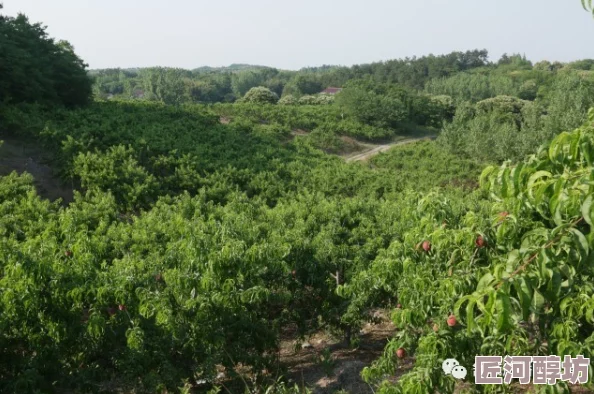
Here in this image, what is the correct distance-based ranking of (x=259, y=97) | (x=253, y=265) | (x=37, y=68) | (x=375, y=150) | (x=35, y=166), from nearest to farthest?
(x=253, y=265)
(x=35, y=166)
(x=37, y=68)
(x=375, y=150)
(x=259, y=97)

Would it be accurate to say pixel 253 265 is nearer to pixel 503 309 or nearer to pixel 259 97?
pixel 503 309

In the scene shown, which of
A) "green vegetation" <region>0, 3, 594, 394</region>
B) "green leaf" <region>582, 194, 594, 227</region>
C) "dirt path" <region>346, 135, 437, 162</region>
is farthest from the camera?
"dirt path" <region>346, 135, 437, 162</region>

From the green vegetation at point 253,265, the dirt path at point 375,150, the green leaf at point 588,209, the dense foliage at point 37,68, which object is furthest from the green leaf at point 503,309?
the dirt path at point 375,150

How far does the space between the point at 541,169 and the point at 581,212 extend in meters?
0.49

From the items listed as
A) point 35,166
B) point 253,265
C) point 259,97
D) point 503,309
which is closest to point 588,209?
point 503,309

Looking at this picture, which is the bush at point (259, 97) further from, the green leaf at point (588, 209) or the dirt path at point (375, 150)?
the green leaf at point (588, 209)

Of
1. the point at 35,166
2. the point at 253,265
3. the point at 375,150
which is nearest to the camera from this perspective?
the point at 253,265

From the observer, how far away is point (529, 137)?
85.1 ft

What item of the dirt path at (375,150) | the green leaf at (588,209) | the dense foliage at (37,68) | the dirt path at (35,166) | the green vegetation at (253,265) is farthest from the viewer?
the dirt path at (375,150)

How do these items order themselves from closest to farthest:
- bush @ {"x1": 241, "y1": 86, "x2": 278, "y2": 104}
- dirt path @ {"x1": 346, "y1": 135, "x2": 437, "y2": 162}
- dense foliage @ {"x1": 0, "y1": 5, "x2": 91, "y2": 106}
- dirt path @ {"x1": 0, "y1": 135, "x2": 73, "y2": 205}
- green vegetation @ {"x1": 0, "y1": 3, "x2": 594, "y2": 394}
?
green vegetation @ {"x1": 0, "y1": 3, "x2": 594, "y2": 394} → dirt path @ {"x1": 0, "y1": 135, "x2": 73, "y2": 205} → dense foliage @ {"x1": 0, "y1": 5, "x2": 91, "y2": 106} → dirt path @ {"x1": 346, "y1": 135, "x2": 437, "y2": 162} → bush @ {"x1": 241, "y1": 86, "x2": 278, "y2": 104}

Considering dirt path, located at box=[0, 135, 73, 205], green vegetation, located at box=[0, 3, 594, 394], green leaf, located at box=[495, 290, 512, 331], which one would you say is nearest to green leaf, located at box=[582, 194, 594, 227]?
green vegetation, located at box=[0, 3, 594, 394]

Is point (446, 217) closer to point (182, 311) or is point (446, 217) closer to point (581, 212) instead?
point (581, 212)

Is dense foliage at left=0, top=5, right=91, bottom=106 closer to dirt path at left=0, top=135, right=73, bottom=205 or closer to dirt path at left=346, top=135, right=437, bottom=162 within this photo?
dirt path at left=0, top=135, right=73, bottom=205

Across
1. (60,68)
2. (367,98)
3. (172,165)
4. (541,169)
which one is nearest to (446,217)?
(541,169)
